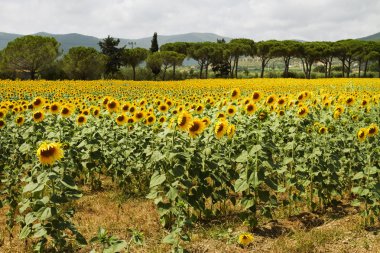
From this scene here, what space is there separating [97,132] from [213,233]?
127 inches

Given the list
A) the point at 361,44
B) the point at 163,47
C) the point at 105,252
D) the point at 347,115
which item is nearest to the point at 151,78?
the point at 163,47

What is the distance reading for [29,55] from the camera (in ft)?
175

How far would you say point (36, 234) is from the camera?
14.1 feet

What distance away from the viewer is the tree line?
54.2 metres

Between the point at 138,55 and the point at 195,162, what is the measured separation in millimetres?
64436

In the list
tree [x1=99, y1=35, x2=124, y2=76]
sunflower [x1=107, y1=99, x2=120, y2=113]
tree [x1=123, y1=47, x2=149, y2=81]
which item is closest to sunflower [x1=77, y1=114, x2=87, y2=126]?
sunflower [x1=107, y1=99, x2=120, y2=113]

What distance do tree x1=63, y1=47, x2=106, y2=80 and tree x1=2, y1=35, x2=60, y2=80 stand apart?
272cm

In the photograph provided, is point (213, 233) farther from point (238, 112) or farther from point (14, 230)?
point (14, 230)

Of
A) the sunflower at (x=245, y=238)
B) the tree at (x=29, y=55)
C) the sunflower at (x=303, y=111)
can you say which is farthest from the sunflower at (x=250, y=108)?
the tree at (x=29, y=55)

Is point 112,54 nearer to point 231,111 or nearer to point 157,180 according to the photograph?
point 231,111

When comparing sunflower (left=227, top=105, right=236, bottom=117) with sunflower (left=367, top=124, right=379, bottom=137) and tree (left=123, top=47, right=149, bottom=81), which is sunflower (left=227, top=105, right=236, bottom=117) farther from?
tree (left=123, top=47, right=149, bottom=81)

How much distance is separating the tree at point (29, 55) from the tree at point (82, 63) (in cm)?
272

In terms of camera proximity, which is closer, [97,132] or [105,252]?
[105,252]

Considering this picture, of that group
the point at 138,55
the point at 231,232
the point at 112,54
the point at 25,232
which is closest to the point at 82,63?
the point at 112,54
